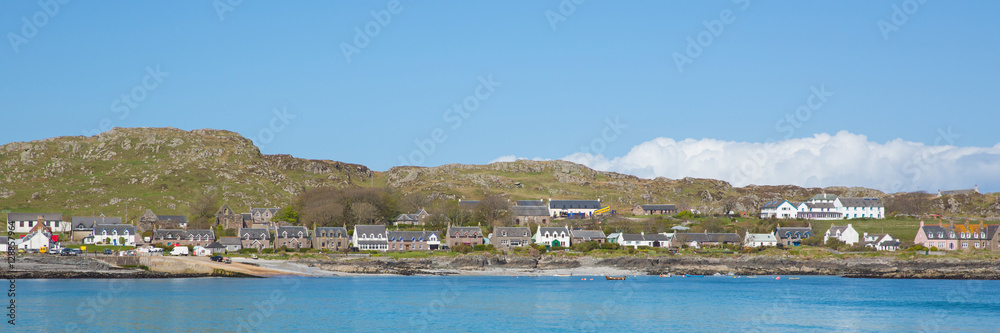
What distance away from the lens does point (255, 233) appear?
104 m

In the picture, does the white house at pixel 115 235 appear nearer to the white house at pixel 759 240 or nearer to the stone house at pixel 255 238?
the stone house at pixel 255 238

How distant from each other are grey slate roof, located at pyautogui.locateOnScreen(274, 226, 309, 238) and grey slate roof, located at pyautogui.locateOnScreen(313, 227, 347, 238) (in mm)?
2071

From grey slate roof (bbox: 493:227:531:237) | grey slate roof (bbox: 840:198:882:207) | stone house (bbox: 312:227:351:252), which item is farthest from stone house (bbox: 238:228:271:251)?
grey slate roof (bbox: 840:198:882:207)

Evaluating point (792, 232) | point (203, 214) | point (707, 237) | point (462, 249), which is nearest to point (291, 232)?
point (462, 249)

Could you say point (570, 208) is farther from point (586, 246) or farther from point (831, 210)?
point (831, 210)

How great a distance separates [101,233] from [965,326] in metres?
98.2

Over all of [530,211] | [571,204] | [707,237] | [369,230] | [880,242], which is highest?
[571,204]

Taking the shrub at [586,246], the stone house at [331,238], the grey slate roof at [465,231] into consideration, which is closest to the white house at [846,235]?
the shrub at [586,246]

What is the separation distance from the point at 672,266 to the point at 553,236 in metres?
20.3

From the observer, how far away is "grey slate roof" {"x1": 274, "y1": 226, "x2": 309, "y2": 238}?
104m

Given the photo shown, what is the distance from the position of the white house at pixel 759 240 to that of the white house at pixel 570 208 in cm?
4079

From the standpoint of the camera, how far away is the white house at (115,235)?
105 m

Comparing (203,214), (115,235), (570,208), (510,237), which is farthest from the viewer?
(570,208)

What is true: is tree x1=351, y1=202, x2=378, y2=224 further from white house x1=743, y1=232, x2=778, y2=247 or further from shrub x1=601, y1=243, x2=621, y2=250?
white house x1=743, y1=232, x2=778, y2=247
